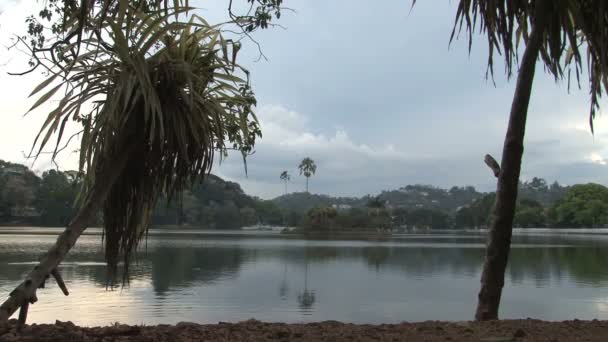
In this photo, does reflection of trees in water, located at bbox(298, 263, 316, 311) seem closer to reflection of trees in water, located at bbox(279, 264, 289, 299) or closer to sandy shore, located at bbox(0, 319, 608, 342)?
reflection of trees in water, located at bbox(279, 264, 289, 299)

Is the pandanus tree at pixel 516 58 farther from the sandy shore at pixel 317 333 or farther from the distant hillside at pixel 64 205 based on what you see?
the distant hillside at pixel 64 205

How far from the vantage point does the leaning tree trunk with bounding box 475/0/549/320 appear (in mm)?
5082

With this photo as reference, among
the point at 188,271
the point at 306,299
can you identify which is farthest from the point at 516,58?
the point at 188,271

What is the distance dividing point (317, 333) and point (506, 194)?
6.81ft

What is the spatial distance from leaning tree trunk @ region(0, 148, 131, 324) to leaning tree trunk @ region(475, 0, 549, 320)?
3.17 metres

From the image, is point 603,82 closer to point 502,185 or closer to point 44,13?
point 502,185

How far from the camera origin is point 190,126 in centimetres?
414

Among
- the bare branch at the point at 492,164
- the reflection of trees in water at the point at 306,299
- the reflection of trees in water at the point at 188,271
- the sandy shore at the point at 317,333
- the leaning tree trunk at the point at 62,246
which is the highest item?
the bare branch at the point at 492,164

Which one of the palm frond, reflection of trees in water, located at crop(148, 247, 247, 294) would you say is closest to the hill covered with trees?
reflection of trees in water, located at crop(148, 247, 247, 294)

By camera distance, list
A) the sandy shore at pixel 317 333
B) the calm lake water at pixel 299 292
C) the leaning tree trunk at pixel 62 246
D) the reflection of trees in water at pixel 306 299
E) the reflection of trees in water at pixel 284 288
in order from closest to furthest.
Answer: the leaning tree trunk at pixel 62 246 < the sandy shore at pixel 317 333 < the calm lake water at pixel 299 292 < the reflection of trees in water at pixel 306 299 < the reflection of trees in water at pixel 284 288

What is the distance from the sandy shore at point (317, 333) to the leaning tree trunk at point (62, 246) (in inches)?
11.0

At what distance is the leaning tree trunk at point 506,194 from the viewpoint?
200 inches

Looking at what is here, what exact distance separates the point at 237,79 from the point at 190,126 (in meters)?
0.56

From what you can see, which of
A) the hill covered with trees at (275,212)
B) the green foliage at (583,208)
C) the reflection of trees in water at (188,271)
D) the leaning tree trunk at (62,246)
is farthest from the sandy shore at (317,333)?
the green foliage at (583,208)
